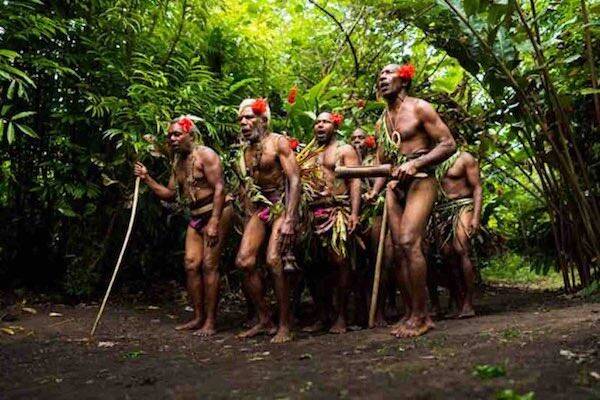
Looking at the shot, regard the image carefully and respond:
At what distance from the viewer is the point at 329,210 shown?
5570 mm

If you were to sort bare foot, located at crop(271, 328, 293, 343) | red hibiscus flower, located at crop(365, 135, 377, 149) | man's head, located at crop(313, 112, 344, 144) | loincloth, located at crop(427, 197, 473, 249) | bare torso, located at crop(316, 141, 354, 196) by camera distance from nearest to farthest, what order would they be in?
bare foot, located at crop(271, 328, 293, 343)
bare torso, located at crop(316, 141, 354, 196)
man's head, located at crop(313, 112, 344, 144)
loincloth, located at crop(427, 197, 473, 249)
red hibiscus flower, located at crop(365, 135, 377, 149)

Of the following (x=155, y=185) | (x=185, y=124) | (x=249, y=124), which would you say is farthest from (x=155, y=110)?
(x=249, y=124)

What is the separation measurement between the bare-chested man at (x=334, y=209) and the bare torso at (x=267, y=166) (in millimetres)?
430

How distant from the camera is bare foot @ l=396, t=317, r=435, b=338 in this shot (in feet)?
14.4

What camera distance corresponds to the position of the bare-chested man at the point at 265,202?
5.00 meters

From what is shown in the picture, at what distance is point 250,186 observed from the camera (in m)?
5.28

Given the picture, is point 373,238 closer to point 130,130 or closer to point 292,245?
point 292,245

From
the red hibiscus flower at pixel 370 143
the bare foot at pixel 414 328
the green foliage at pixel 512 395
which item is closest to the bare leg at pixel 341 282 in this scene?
the bare foot at pixel 414 328

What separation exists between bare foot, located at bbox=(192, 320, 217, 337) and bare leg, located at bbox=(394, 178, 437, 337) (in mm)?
1671

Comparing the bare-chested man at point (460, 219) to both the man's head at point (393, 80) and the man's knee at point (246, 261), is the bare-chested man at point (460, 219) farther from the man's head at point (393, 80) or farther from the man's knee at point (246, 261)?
the man's knee at point (246, 261)

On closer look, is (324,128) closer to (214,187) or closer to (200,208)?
(214,187)

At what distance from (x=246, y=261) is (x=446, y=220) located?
206 centimetres

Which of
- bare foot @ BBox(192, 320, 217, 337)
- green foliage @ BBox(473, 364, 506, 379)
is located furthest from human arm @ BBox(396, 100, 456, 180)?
bare foot @ BBox(192, 320, 217, 337)

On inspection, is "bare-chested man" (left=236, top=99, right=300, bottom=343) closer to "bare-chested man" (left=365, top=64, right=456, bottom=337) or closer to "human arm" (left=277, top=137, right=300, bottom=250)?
"human arm" (left=277, top=137, right=300, bottom=250)
